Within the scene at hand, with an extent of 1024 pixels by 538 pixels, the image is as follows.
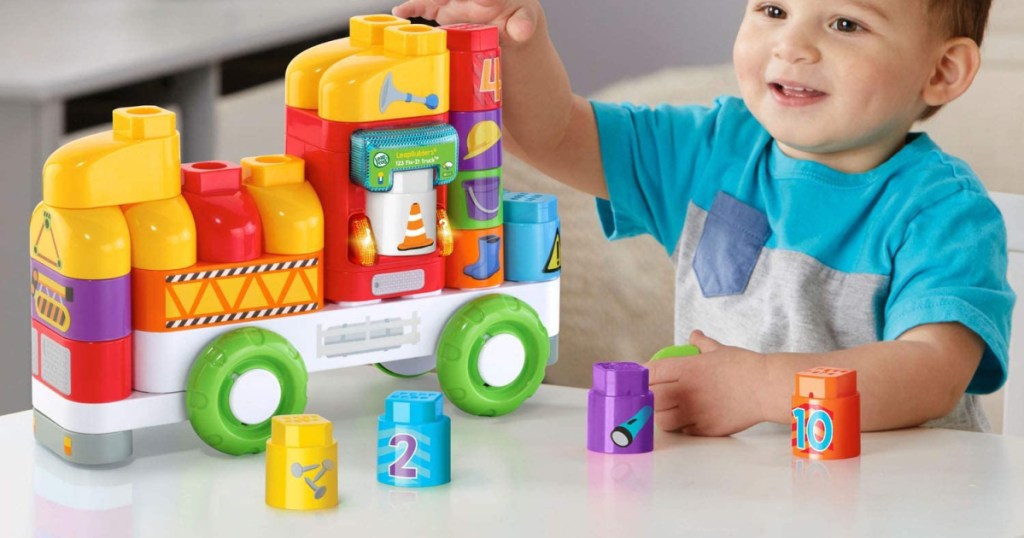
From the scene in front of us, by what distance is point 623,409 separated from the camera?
861 mm

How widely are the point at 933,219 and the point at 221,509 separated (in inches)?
21.4

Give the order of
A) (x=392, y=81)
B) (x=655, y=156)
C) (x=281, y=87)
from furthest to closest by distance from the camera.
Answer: (x=281, y=87) → (x=655, y=156) → (x=392, y=81)

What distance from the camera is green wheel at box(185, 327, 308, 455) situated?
32.8 inches

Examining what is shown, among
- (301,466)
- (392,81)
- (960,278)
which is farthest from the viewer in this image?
(960,278)

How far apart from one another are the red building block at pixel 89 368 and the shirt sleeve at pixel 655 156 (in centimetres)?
54

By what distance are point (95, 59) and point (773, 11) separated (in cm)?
83

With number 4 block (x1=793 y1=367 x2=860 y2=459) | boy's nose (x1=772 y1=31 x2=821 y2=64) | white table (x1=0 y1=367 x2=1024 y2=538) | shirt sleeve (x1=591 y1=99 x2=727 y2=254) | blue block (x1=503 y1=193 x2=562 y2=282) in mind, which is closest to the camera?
white table (x1=0 y1=367 x2=1024 y2=538)

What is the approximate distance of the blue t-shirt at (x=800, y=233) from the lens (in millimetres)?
1014

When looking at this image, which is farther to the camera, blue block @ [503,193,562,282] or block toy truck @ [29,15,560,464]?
blue block @ [503,193,562,282]

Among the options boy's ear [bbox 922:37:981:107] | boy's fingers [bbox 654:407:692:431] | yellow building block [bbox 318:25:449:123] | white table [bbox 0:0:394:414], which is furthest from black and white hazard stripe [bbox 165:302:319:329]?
white table [bbox 0:0:394:414]

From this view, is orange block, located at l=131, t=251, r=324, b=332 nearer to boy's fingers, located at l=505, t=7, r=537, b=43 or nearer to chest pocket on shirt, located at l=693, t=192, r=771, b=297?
boy's fingers, located at l=505, t=7, r=537, b=43

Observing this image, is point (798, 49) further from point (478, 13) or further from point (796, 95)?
point (478, 13)

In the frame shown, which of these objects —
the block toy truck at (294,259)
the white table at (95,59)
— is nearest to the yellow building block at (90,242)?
the block toy truck at (294,259)

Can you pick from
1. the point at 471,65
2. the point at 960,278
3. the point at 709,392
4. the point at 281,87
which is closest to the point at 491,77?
the point at 471,65
